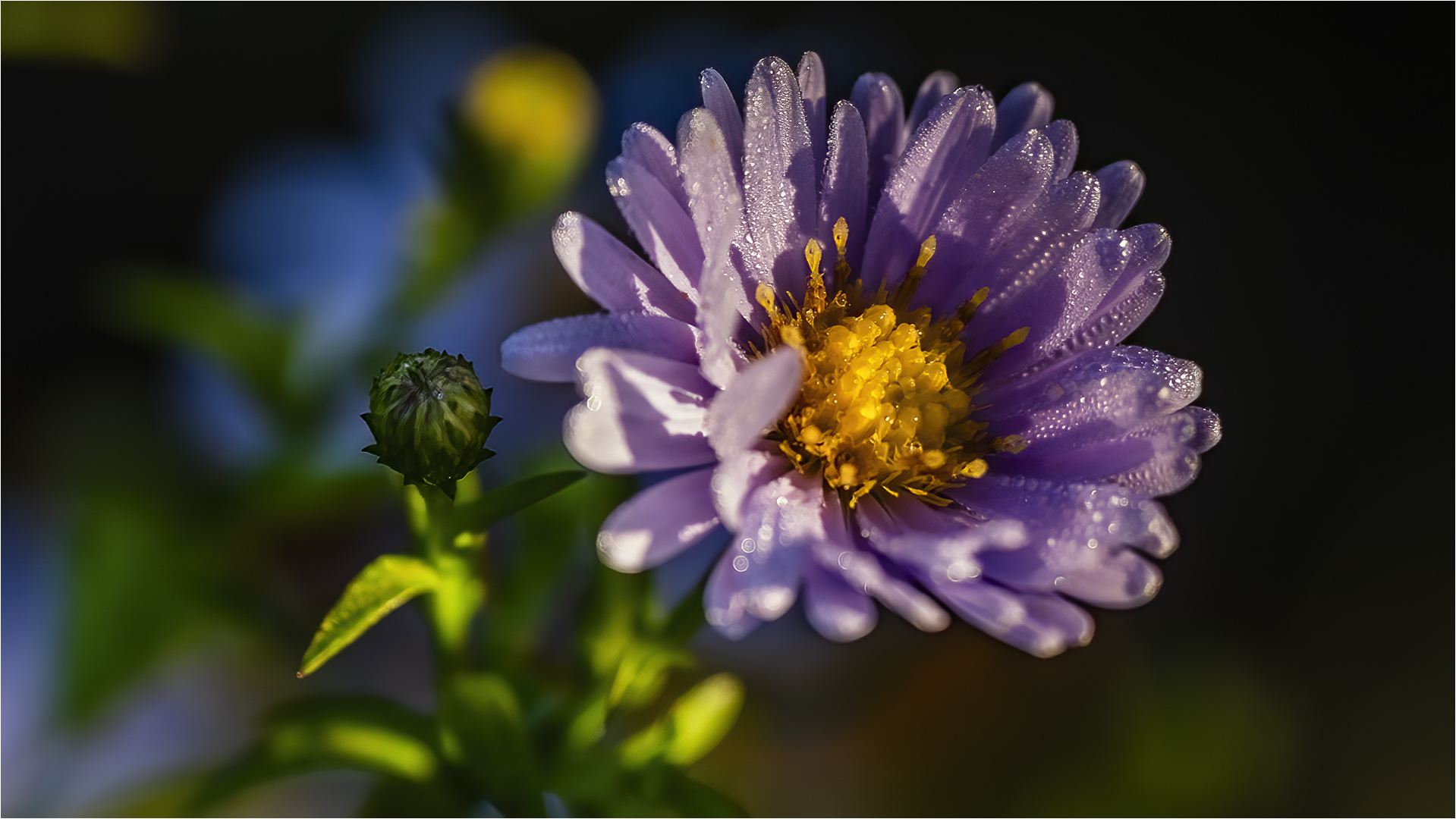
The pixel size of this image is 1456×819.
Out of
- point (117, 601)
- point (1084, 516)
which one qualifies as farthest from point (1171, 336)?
point (117, 601)

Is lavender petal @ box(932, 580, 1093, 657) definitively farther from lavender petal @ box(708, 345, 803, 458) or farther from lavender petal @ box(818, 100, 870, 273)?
lavender petal @ box(818, 100, 870, 273)

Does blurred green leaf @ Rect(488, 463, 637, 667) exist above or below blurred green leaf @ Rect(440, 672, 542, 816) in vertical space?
above

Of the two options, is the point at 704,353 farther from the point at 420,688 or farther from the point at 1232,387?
the point at 1232,387

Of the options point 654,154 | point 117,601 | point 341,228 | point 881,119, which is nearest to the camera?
point 654,154

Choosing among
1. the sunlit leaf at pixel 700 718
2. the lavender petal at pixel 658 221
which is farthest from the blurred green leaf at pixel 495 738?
the lavender petal at pixel 658 221

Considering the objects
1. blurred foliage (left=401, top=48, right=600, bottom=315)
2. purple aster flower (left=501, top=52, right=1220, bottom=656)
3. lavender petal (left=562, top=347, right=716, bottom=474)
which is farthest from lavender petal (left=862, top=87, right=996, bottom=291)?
blurred foliage (left=401, top=48, right=600, bottom=315)

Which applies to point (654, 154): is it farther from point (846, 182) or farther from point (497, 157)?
point (497, 157)
